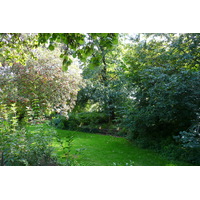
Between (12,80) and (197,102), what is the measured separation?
4.43 m

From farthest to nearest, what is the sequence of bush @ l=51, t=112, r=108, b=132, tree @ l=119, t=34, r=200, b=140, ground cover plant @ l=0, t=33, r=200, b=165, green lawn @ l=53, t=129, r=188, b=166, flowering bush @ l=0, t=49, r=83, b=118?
bush @ l=51, t=112, r=108, b=132 → flowering bush @ l=0, t=49, r=83, b=118 → tree @ l=119, t=34, r=200, b=140 → green lawn @ l=53, t=129, r=188, b=166 → ground cover plant @ l=0, t=33, r=200, b=165

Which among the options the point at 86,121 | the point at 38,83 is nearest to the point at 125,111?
the point at 38,83

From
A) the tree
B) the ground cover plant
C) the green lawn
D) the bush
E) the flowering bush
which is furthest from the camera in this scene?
the bush

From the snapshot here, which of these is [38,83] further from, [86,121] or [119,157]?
[86,121]

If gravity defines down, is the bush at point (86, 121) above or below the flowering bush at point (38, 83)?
below

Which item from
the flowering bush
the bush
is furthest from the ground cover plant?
the bush

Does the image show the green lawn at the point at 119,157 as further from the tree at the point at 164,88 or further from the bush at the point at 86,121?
the bush at the point at 86,121

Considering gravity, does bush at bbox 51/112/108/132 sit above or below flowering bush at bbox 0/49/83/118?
below

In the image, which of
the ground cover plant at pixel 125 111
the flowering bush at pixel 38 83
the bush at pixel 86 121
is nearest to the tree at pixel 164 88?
the ground cover plant at pixel 125 111

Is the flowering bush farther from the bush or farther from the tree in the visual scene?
the bush

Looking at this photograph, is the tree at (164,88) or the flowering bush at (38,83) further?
the flowering bush at (38,83)
